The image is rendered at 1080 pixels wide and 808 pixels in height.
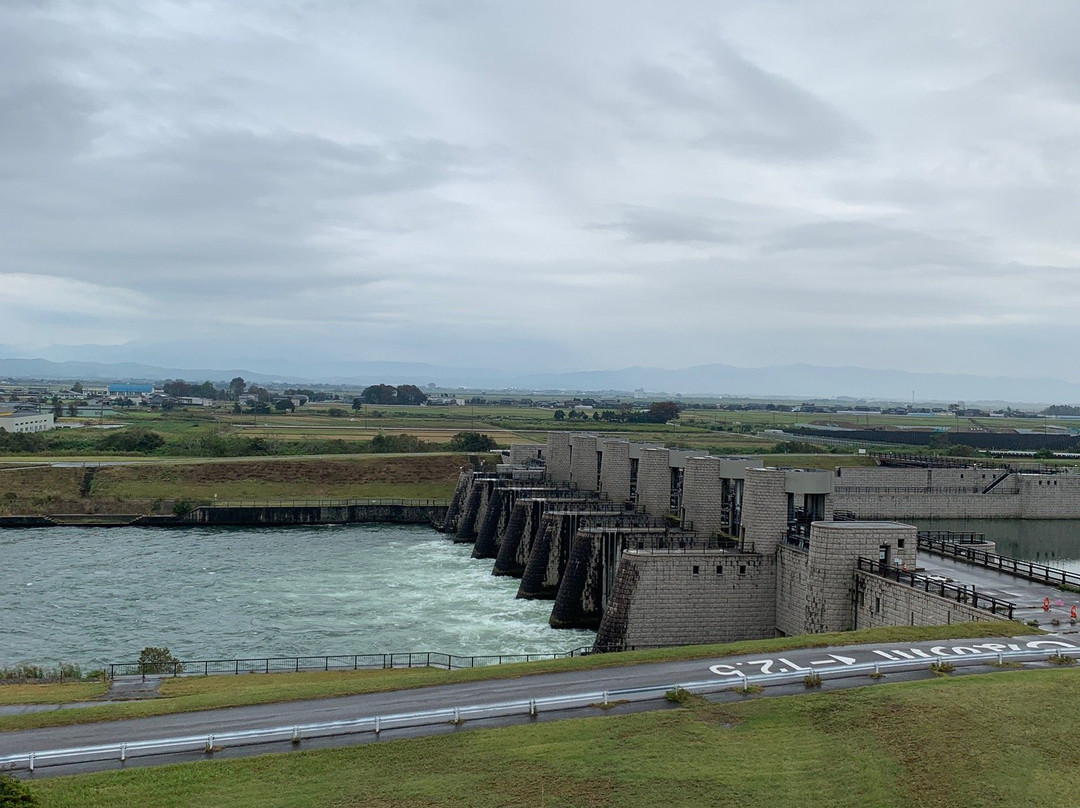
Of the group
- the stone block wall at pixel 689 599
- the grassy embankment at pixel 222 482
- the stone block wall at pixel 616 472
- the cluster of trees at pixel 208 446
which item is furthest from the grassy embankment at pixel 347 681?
the cluster of trees at pixel 208 446

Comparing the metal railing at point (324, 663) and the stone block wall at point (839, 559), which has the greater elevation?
the stone block wall at point (839, 559)

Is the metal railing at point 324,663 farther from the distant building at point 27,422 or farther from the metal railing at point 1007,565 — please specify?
the distant building at point 27,422

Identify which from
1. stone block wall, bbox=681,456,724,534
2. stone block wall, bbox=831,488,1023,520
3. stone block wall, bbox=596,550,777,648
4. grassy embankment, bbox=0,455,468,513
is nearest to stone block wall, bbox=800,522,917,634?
stone block wall, bbox=596,550,777,648

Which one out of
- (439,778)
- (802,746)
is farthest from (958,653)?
(439,778)

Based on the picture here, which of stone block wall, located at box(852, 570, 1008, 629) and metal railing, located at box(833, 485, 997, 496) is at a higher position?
stone block wall, located at box(852, 570, 1008, 629)

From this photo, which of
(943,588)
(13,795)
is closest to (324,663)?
(13,795)

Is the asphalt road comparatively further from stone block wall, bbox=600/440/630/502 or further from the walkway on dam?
stone block wall, bbox=600/440/630/502

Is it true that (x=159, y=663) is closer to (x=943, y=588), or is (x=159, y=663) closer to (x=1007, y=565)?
(x=943, y=588)
